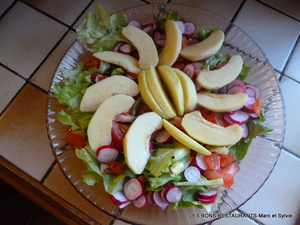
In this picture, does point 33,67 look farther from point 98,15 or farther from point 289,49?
point 289,49

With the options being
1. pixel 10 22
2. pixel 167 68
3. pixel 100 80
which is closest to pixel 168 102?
pixel 167 68

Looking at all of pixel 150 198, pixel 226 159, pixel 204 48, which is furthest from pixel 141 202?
pixel 204 48

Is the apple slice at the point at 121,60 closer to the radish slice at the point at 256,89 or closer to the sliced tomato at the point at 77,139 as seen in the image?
the sliced tomato at the point at 77,139

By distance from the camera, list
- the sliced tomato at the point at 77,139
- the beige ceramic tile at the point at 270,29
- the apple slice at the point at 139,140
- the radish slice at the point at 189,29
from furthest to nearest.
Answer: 1. the beige ceramic tile at the point at 270,29
2. the radish slice at the point at 189,29
3. the sliced tomato at the point at 77,139
4. the apple slice at the point at 139,140

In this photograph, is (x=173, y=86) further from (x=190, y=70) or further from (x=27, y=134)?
(x=27, y=134)

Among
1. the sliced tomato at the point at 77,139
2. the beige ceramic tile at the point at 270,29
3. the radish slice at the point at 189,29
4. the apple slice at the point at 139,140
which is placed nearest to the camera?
the apple slice at the point at 139,140

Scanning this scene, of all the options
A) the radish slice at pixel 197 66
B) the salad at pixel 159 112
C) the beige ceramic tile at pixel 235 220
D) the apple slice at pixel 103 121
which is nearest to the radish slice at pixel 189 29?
the salad at pixel 159 112

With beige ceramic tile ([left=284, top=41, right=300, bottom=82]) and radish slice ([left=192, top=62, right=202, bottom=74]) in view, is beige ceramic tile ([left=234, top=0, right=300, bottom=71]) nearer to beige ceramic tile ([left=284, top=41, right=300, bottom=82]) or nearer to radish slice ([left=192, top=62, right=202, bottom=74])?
beige ceramic tile ([left=284, top=41, right=300, bottom=82])
